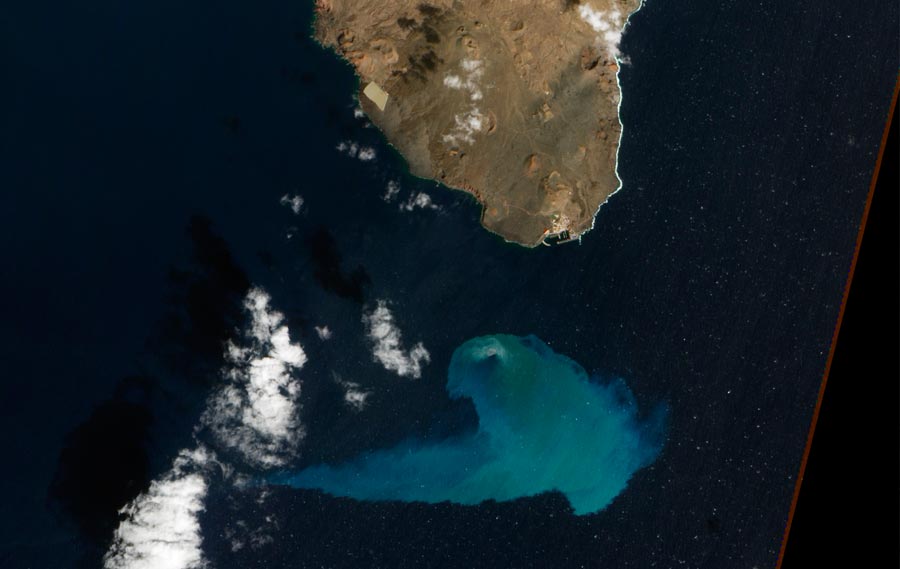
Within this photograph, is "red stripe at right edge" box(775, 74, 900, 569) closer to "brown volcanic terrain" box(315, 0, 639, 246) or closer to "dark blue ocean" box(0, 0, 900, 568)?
"dark blue ocean" box(0, 0, 900, 568)

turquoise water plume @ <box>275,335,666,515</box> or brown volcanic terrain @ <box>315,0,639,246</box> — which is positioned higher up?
brown volcanic terrain @ <box>315,0,639,246</box>

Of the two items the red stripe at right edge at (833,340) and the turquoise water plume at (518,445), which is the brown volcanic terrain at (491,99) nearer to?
the turquoise water plume at (518,445)

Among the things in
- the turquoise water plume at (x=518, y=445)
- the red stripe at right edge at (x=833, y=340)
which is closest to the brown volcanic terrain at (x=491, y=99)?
the turquoise water plume at (x=518, y=445)

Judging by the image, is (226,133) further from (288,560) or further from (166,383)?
(288,560)

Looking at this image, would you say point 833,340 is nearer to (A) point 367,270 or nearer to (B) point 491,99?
(B) point 491,99

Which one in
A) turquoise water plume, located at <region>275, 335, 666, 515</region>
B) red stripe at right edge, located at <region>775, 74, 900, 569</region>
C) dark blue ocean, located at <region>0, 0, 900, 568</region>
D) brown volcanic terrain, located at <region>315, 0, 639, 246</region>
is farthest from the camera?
red stripe at right edge, located at <region>775, 74, 900, 569</region>

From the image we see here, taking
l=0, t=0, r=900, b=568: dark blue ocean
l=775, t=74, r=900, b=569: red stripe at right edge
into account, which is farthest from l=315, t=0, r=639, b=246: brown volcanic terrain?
l=775, t=74, r=900, b=569: red stripe at right edge

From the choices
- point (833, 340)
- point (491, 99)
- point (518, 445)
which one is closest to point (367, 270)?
point (491, 99)
